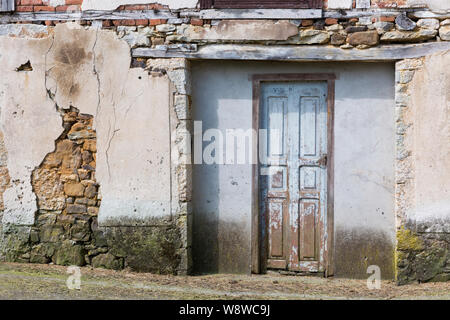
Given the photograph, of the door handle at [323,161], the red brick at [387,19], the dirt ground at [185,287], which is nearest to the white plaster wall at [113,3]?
the red brick at [387,19]

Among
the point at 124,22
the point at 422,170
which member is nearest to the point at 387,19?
the point at 422,170

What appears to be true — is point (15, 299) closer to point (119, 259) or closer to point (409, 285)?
point (119, 259)

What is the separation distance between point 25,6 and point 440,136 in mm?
4573

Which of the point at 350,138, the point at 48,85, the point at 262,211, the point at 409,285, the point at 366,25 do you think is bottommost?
the point at 409,285

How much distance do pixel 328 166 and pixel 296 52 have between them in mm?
1253

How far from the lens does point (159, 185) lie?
569 cm

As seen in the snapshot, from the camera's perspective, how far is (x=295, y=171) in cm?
579

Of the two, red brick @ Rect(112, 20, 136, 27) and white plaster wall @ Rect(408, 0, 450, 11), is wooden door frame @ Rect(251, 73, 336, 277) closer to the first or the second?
white plaster wall @ Rect(408, 0, 450, 11)

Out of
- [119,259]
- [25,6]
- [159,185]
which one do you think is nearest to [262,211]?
[159,185]

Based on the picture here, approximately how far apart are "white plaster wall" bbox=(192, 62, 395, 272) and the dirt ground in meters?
0.42

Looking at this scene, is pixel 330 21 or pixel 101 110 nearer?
pixel 330 21

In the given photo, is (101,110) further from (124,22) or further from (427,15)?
(427,15)

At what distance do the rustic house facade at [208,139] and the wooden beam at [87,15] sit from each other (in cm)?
2

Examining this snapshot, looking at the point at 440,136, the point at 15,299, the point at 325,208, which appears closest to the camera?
the point at 15,299
